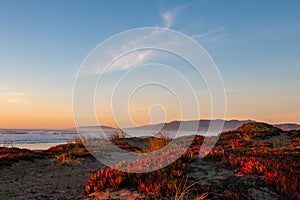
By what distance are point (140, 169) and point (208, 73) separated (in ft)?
16.1

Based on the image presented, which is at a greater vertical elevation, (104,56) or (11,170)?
(104,56)

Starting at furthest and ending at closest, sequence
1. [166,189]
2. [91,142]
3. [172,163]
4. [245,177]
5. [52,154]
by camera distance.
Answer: [91,142] → [52,154] → [172,163] → [245,177] → [166,189]

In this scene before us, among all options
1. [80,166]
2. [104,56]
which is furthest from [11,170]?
[104,56]

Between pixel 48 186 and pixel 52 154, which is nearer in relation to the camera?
pixel 48 186

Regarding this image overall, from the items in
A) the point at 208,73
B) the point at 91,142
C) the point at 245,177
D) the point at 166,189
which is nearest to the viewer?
the point at 166,189

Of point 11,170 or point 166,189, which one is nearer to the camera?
point 166,189

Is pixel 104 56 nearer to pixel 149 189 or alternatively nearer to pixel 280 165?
pixel 149 189

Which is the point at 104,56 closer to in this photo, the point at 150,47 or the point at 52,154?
the point at 150,47

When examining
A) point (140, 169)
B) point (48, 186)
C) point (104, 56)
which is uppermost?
point (104, 56)

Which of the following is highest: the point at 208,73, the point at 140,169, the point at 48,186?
the point at 208,73

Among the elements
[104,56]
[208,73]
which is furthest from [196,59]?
[104,56]

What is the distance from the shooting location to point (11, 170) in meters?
13.9

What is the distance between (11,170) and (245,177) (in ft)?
34.9

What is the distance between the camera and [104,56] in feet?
40.9
